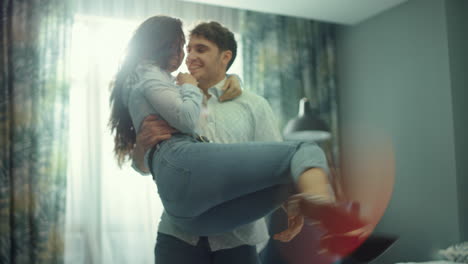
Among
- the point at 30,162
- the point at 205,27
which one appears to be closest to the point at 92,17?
the point at 30,162

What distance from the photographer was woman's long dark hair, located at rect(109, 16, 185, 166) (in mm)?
1259

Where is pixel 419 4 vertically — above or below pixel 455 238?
above

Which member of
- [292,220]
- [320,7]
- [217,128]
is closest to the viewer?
[292,220]

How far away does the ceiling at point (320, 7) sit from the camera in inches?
129

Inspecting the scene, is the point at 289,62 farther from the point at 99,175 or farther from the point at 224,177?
the point at 224,177

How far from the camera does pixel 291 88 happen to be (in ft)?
12.1

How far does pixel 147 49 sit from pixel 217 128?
34 centimetres

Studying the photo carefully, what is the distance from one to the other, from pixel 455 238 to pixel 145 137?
8.02 feet

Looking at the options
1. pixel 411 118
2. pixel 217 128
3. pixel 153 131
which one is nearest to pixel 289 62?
pixel 411 118

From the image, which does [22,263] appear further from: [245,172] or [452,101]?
[452,101]

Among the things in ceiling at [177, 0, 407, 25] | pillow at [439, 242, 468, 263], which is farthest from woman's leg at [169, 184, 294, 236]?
ceiling at [177, 0, 407, 25]

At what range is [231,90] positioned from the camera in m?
1.44

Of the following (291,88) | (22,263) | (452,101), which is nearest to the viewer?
(22,263)

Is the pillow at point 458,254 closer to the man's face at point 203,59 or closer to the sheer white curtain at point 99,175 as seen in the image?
the man's face at point 203,59
